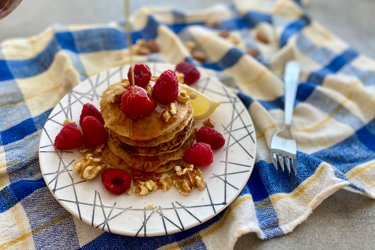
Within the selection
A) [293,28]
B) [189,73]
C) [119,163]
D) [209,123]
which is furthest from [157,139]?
[293,28]

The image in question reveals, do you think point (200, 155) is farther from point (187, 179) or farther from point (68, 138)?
point (68, 138)

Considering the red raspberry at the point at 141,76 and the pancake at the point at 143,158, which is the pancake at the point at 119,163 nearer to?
the pancake at the point at 143,158

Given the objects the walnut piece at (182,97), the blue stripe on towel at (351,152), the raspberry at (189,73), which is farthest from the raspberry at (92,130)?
the blue stripe on towel at (351,152)

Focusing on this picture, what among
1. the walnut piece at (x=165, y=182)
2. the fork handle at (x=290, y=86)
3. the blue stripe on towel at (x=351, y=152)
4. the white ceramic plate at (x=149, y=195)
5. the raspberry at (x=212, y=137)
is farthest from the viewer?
the fork handle at (x=290, y=86)

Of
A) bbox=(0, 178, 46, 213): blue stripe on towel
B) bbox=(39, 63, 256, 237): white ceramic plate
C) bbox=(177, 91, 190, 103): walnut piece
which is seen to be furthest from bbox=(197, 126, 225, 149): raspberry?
bbox=(0, 178, 46, 213): blue stripe on towel

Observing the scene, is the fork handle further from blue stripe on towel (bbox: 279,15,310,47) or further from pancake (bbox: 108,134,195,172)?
pancake (bbox: 108,134,195,172)

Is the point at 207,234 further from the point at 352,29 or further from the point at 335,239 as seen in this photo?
the point at 352,29

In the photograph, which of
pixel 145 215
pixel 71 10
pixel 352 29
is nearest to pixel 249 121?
pixel 145 215
